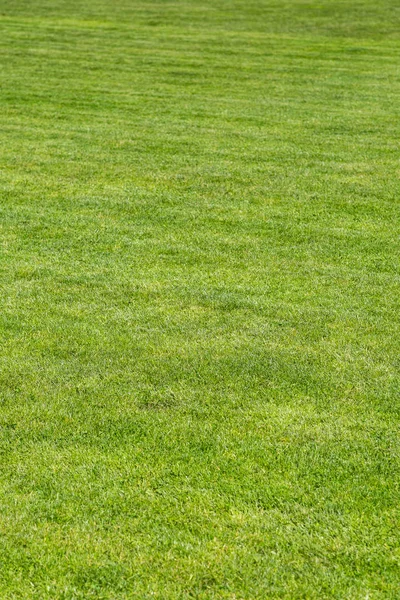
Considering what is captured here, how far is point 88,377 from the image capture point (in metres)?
4.71

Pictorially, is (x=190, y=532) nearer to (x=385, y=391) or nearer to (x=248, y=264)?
(x=385, y=391)

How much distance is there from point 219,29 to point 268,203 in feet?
42.6

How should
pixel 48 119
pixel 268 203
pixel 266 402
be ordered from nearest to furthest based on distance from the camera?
pixel 266 402 → pixel 268 203 → pixel 48 119

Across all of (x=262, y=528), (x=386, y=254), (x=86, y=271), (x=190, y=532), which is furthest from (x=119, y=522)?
(x=386, y=254)

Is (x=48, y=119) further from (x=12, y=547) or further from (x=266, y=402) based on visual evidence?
(x=12, y=547)

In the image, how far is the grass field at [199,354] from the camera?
11.2 ft

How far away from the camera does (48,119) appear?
449 inches

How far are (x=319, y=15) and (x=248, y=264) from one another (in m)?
17.3

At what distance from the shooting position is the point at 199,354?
4.99m

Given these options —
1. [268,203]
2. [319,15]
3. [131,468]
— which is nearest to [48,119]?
[268,203]

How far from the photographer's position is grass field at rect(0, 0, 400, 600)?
3404 mm

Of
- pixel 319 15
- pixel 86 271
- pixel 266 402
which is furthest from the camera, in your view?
pixel 319 15

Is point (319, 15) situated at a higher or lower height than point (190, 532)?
higher

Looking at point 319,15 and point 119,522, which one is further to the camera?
point 319,15
